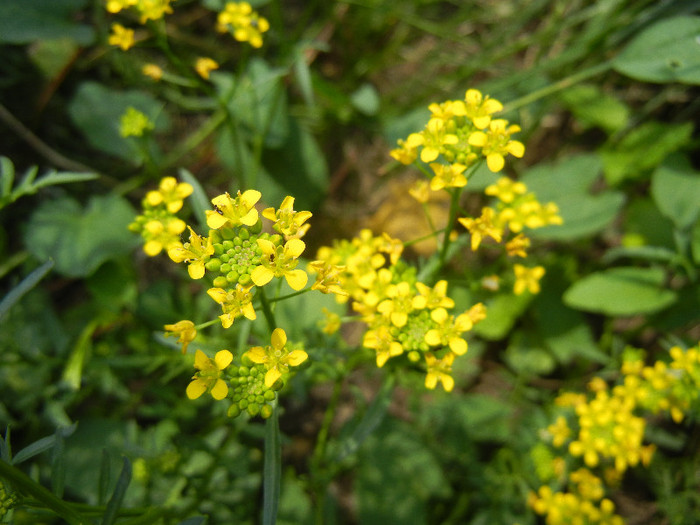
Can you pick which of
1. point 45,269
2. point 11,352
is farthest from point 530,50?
point 11,352

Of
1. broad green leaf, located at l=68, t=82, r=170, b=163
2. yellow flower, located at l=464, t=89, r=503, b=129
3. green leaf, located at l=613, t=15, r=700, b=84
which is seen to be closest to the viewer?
yellow flower, located at l=464, t=89, r=503, b=129

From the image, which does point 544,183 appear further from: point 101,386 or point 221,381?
point 101,386

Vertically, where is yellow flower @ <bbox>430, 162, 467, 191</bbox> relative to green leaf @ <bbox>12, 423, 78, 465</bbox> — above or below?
above

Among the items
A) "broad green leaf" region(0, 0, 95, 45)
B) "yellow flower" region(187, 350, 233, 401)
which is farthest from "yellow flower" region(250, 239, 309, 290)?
"broad green leaf" region(0, 0, 95, 45)

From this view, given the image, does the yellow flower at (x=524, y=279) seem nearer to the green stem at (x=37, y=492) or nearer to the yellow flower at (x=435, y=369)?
the yellow flower at (x=435, y=369)

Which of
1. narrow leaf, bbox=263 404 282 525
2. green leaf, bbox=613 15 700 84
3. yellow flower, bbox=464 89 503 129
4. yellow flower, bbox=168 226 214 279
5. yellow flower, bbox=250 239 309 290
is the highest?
green leaf, bbox=613 15 700 84

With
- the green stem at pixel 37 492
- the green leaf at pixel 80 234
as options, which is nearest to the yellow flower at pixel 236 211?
the green stem at pixel 37 492

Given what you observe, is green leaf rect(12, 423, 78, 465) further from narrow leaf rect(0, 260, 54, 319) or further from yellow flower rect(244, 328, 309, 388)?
yellow flower rect(244, 328, 309, 388)
